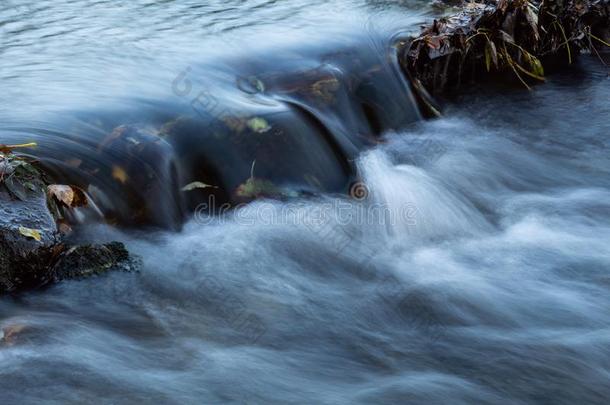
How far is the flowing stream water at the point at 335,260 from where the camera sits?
3.96 metres

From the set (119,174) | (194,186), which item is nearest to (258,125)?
(194,186)

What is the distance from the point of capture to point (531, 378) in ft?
13.3

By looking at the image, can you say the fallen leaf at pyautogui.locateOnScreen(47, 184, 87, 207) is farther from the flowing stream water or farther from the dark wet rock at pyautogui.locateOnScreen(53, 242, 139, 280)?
the dark wet rock at pyautogui.locateOnScreen(53, 242, 139, 280)

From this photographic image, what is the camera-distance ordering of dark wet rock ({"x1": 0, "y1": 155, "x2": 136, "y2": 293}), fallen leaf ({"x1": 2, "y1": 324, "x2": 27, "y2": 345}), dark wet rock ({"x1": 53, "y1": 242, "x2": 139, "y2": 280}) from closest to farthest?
fallen leaf ({"x1": 2, "y1": 324, "x2": 27, "y2": 345}) → dark wet rock ({"x1": 0, "y1": 155, "x2": 136, "y2": 293}) → dark wet rock ({"x1": 53, "y1": 242, "x2": 139, "y2": 280})

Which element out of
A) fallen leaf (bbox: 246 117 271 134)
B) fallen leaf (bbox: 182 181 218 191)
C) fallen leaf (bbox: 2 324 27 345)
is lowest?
fallen leaf (bbox: 2 324 27 345)

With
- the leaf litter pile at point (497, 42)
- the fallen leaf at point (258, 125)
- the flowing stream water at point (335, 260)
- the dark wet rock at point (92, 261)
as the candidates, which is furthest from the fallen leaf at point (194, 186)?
the leaf litter pile at point (497, 42)

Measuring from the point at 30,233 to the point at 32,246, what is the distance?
7 centimetres

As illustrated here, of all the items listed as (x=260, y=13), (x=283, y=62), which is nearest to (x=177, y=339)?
(x=283, y=62)

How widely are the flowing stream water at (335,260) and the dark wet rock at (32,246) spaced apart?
107 mm

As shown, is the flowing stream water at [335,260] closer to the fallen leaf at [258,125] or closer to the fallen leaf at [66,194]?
the fallen leaf at [66,194]

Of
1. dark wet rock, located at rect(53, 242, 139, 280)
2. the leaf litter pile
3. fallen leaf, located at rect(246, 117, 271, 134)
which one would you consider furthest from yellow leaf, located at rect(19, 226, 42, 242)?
the leaf litter pile

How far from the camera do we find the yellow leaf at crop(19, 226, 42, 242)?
14.0ft

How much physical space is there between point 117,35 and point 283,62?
1.77 metres

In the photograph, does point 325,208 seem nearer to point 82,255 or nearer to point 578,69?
Result: point 82,255
